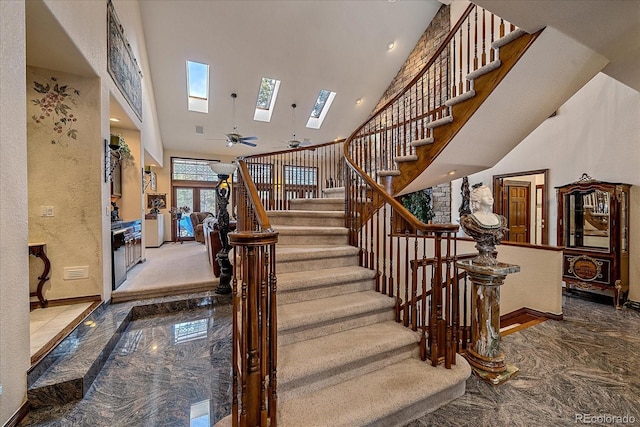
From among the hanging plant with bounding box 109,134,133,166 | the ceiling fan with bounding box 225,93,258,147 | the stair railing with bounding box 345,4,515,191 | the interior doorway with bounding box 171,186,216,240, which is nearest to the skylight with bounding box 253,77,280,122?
the ceiling fan with bounding box 225,93,258,147

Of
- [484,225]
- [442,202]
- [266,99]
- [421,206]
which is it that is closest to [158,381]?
[484,225]

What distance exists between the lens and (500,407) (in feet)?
5.58

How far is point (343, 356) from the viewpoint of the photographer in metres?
1.71

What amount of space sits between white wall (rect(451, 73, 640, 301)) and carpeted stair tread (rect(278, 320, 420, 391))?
4.06 meters

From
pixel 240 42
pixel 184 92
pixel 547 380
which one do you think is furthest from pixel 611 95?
pixel 184 92

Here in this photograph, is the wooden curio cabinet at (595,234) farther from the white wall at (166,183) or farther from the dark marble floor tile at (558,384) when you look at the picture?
the white wall at (166,183)

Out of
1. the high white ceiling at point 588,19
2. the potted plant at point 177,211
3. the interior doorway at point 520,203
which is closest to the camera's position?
the high white ceiling at point 588,19

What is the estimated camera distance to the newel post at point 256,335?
134 cm

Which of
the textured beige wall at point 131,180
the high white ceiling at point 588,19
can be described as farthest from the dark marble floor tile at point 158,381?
the high white ceiling at point 588,19

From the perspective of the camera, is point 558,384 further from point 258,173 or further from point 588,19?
point 258,173

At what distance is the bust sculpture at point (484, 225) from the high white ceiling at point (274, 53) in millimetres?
5761

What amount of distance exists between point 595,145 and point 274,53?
21.2 ft

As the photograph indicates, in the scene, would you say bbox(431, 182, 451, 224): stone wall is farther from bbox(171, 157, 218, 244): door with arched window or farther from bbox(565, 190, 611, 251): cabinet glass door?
bbox(171, 157, 218, 244): door with arched window

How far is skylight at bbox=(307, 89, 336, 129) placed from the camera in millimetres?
7941
